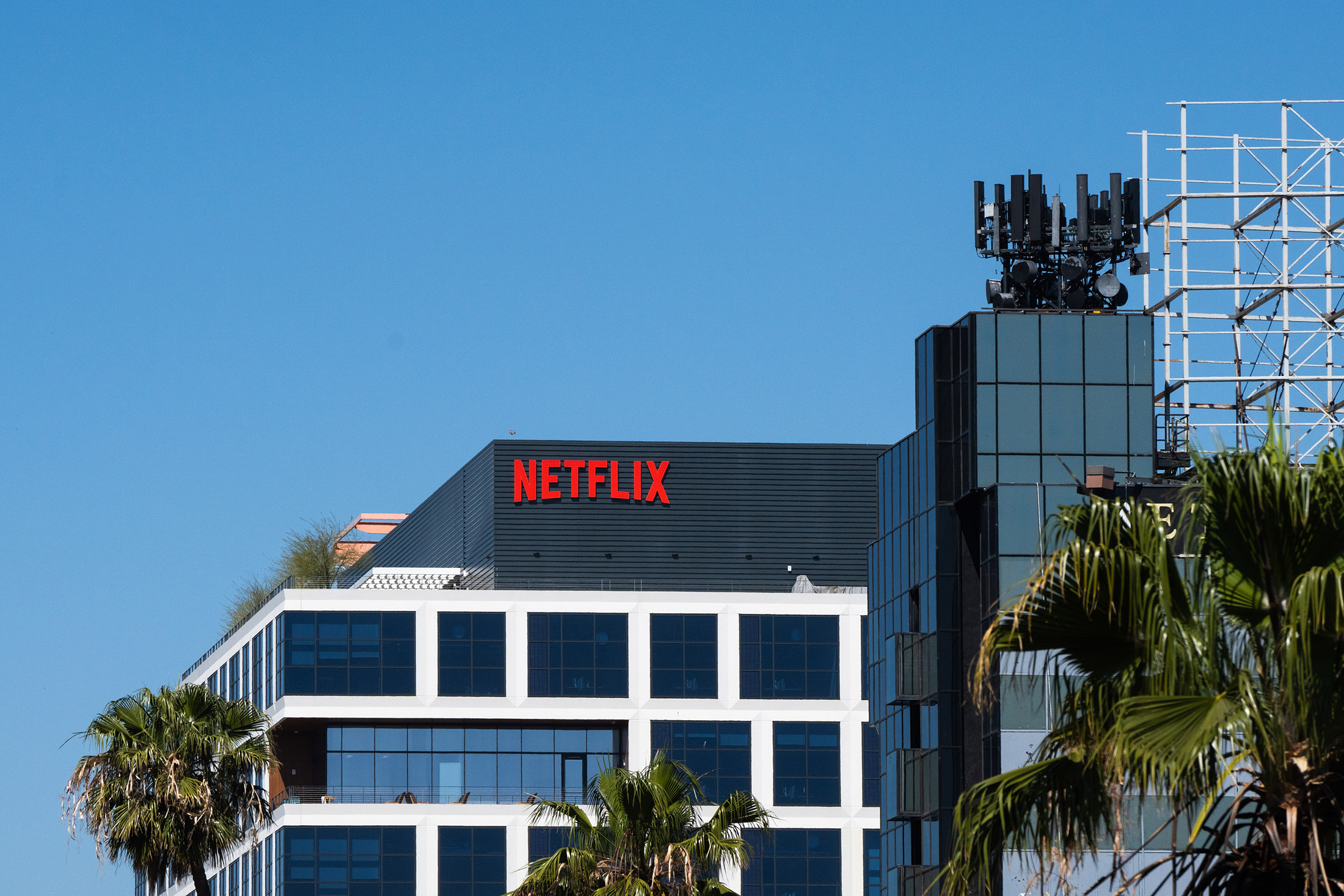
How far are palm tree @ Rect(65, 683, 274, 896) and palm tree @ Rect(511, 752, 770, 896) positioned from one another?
13.3m

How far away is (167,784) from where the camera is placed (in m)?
52.1

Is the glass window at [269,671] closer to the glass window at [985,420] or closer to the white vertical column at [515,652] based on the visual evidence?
the white vertical column at [515,652]

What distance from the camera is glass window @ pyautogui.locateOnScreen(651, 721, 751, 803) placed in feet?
319

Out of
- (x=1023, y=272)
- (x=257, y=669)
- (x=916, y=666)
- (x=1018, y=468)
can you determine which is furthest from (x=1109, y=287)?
(x=257, y=669)

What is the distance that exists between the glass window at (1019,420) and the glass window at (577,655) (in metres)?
45.6

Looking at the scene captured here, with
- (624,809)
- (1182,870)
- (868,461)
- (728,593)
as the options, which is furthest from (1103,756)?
(868,461)

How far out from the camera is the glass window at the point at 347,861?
9331 cm

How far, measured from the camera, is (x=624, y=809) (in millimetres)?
40719

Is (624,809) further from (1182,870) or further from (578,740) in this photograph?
(578,740)

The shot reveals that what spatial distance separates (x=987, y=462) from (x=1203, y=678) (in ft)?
126

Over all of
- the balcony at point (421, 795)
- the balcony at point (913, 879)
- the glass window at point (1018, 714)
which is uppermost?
the glass window at point (1018, 714)

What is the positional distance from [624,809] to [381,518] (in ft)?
382

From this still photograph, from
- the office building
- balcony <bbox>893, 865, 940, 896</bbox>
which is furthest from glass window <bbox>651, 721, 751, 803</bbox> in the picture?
balcony <bbox>893, 865, 940, 896</bbox>

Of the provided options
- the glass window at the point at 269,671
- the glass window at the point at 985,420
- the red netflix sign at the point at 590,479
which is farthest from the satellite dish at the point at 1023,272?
the glass window at the point at 269,671
